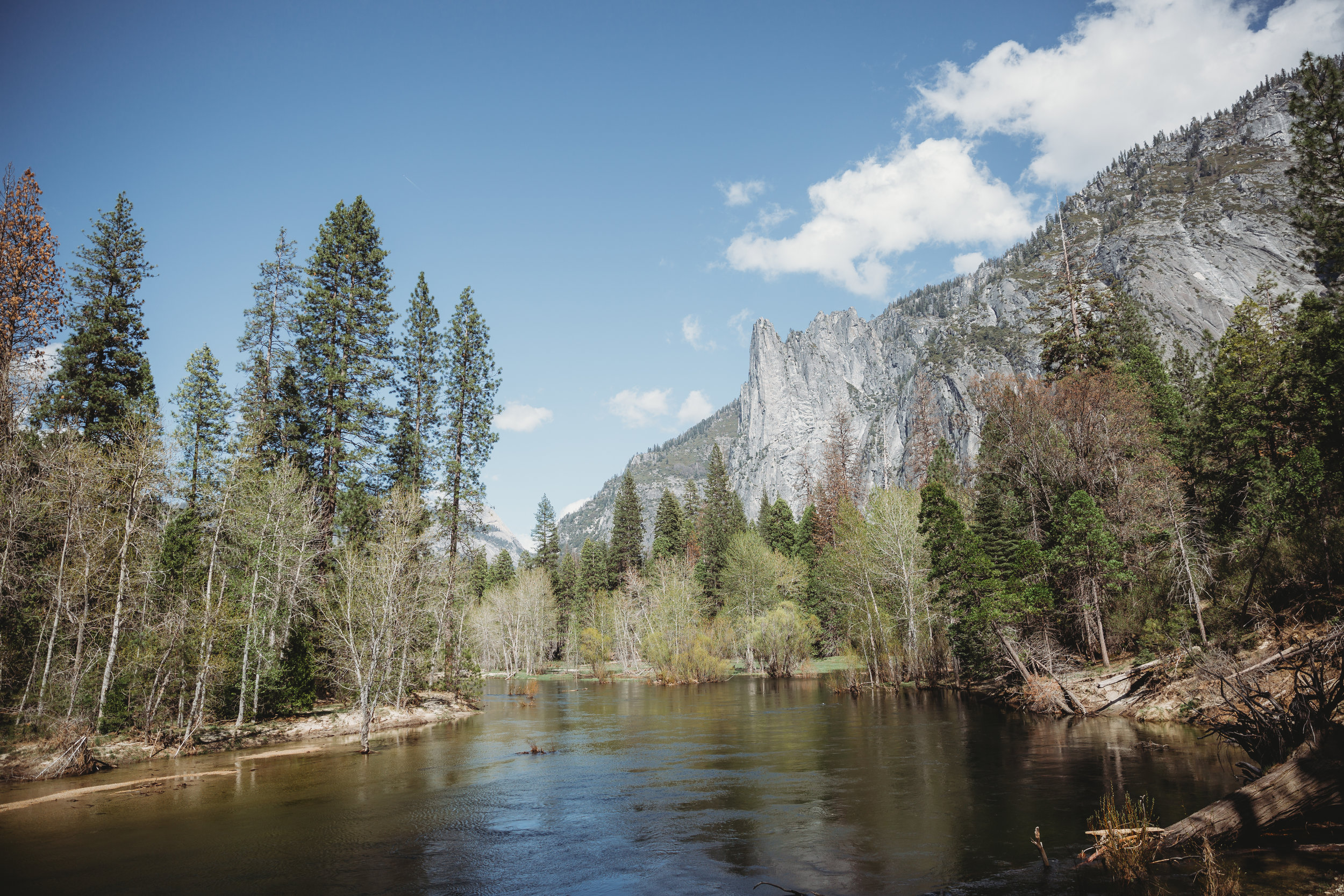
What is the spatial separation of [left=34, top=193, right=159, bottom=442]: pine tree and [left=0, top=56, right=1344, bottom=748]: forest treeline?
0.13 m

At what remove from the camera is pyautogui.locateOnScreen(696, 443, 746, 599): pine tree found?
247 ft

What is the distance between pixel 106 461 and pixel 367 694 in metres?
12.8

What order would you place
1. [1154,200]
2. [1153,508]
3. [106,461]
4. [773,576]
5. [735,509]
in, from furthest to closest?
[1154,200] → [735,509] → [773,576] → [1153,508] → [106,461]

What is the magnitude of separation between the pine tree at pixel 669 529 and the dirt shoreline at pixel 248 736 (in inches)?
1895

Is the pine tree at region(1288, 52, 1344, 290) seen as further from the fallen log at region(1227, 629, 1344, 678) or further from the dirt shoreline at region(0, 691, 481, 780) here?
the dirt shoreline at region(0, 691, 481, 780)

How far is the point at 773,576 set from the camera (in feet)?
199

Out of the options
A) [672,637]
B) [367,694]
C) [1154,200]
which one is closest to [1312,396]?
[367,694]

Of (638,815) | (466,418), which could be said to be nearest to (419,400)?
(466,418)

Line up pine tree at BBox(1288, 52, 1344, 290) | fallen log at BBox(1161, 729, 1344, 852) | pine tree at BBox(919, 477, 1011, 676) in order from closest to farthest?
1. fallen log at BBox(1161, 729, 1344, 852)
2. pine tree at BBox(1288, 52, 1344, 290)
3. pine tree at BBox(919, 477, 1011, 676)

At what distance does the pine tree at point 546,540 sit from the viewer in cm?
8931

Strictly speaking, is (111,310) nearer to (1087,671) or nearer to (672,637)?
(672,637)

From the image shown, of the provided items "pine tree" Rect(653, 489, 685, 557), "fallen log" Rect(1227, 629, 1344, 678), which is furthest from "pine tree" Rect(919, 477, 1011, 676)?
"pine tree" Rect(653, 489, 685, 557)

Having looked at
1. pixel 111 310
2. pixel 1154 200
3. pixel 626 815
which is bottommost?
pixel 626 815

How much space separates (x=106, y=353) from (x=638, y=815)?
3572 centimetres
